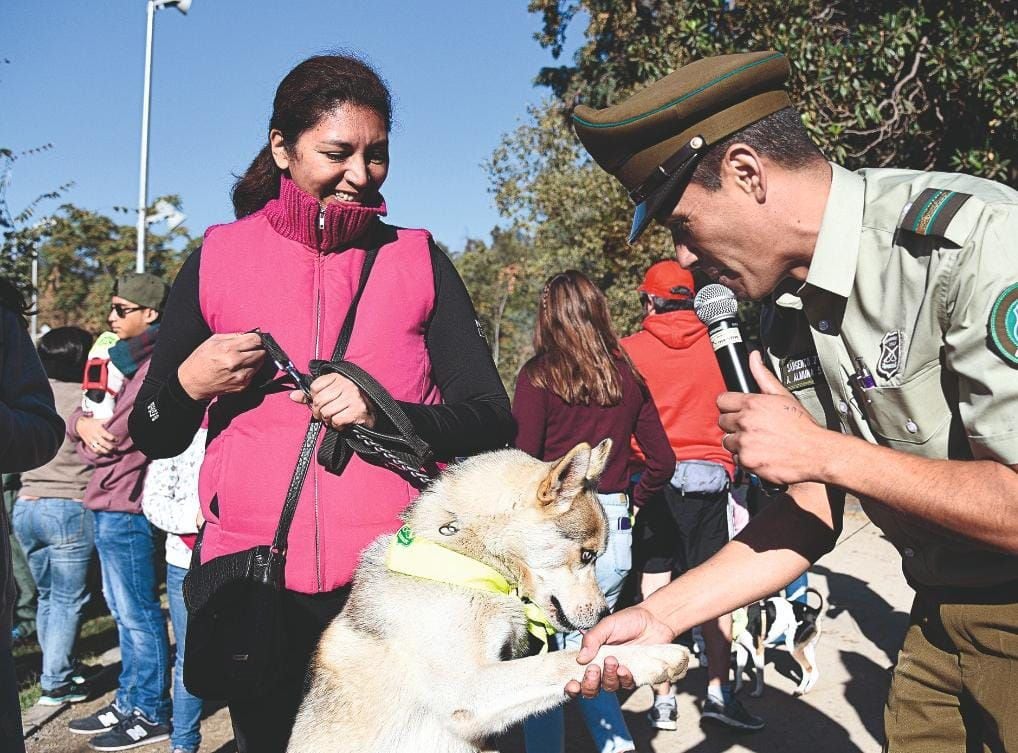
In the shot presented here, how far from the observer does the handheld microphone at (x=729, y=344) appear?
2465 mm

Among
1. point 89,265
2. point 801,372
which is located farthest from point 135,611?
point 89,265

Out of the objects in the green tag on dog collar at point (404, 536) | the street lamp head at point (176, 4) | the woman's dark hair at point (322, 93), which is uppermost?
the street lamp head at point (176, 4)

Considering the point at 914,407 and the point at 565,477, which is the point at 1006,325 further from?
the point at 565,477

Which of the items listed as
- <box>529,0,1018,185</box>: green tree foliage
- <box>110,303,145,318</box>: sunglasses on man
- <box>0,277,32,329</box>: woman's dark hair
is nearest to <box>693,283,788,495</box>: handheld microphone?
<box>0,277,32,329</box>: woman's dark hair

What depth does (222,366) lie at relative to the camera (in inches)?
94.3

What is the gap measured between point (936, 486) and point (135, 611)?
562 cm

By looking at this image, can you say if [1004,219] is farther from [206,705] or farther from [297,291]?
[206,705]

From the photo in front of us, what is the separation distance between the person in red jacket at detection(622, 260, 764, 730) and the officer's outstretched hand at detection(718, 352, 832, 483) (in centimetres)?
403

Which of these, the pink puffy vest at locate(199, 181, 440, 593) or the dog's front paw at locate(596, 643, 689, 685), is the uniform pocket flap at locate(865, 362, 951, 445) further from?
the pink puffy vest at locate(199, 181, 440, 593)

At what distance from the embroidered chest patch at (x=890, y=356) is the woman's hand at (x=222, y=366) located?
171cm

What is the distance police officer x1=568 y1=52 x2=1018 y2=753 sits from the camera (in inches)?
71.3

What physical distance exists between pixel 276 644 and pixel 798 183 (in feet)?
6.25

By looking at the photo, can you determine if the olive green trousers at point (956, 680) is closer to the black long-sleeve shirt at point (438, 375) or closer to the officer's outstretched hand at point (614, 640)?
the officer's outstretched hand at point (614, 640)

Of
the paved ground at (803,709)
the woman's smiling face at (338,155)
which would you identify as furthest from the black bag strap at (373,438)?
the paved ground at (803,709)
